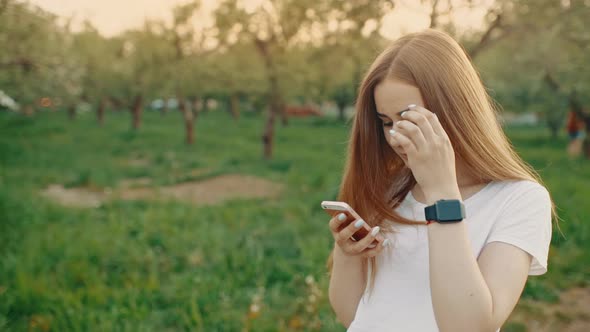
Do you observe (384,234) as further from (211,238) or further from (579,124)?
(579,124)

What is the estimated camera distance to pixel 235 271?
534 centimetres

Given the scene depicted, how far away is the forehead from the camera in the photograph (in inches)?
59.1

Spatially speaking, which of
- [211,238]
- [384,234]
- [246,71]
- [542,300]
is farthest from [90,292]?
[246,71]

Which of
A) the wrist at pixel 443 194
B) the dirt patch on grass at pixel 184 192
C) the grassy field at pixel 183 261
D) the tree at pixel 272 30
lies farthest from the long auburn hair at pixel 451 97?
the tree at pixel 272 30

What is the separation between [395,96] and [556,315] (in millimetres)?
3829

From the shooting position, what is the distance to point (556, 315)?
14.3 feet

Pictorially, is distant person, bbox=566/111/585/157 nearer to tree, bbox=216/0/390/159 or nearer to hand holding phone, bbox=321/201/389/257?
tree, bbox=216/0/390/159

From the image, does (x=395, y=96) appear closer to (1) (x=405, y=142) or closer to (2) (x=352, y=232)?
(1) (x=405, y=142)

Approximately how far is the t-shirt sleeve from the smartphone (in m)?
0.36

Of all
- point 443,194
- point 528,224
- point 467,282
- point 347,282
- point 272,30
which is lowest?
point 347,282

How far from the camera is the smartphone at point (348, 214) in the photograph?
4.93 ft

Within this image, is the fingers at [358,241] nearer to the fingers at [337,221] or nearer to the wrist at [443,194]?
the fingers at [337,221]

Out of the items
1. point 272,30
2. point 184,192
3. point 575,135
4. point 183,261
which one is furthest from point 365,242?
point 575,135

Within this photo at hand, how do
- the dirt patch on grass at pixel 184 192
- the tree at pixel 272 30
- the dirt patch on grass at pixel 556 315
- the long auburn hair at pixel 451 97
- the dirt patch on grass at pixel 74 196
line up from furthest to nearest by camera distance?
1. the tree at pixel 272 30
2. the dirt patch on grass at pixel 184 192
3. the dirt patch on grass at pixel 74 196
4. the dirt patch on grass at pixel 556 315
5. the long auburn hair at pixel 451 97
